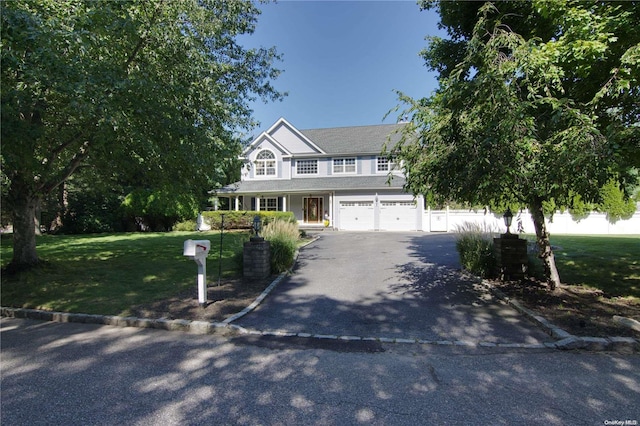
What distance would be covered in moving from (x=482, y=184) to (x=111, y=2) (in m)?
6.80

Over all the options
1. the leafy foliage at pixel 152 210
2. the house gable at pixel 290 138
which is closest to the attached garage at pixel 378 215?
the house gable at pixel 290 138

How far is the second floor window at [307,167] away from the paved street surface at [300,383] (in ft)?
72.7

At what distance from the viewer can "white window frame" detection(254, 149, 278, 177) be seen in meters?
27.0

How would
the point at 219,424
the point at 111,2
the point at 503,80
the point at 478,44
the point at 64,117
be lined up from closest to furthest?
the point at 219,424 < the point at 503,80 < the point at 478,44 < the point at 111,2 < the point at 64,117

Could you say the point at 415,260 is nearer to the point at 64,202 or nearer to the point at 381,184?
the point at 381,184

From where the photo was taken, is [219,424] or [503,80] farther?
[503,80]

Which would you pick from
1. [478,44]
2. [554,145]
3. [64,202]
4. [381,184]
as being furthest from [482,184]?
[64,202]

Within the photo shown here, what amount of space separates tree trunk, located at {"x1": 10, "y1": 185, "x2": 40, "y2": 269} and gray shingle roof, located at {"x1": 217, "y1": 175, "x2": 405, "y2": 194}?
14587mm

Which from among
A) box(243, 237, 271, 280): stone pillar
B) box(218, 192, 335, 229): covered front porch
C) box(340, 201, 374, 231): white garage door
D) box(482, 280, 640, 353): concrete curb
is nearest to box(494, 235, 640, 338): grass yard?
box(482, 280, 640, 353): concrete curb

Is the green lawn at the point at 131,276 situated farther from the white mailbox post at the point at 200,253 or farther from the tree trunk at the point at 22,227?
the white mailbox post at the point at 200,253

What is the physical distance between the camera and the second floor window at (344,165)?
25.7 meters

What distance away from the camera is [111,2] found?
5.84 metres

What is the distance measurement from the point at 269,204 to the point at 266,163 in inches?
131

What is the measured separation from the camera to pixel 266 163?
27234 millimetres
